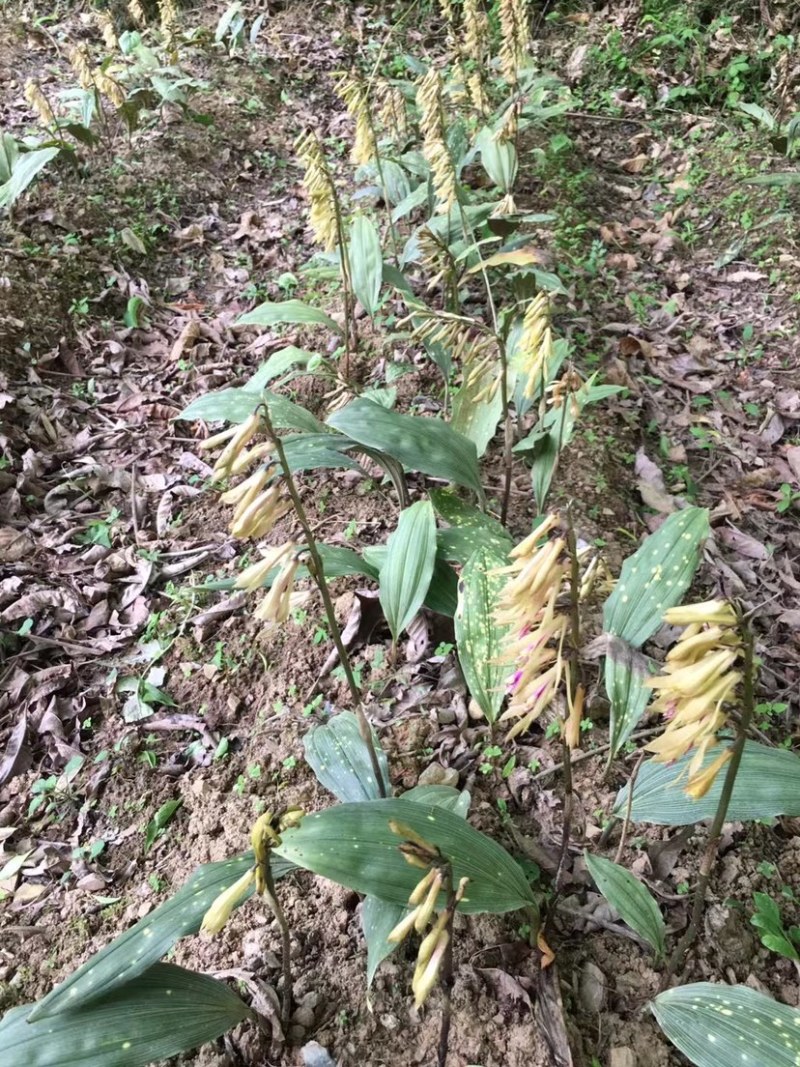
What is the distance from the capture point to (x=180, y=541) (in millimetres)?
3064

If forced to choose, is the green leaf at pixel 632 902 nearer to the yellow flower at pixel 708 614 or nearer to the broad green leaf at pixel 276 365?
the yellow flower at pixel 708 614

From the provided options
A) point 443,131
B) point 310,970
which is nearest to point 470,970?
point 310,970

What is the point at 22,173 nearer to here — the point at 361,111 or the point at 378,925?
the point at 361,111

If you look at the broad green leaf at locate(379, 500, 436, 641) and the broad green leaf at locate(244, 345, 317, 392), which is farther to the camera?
the broad green leaf at locate(244, 345, 317, 392)

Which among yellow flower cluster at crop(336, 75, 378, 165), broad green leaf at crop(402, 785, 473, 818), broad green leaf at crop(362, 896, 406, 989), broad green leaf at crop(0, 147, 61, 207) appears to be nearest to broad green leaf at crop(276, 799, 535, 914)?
broad green leaf at crop(362, 896, 406, 989)

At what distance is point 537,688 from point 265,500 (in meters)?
0.63

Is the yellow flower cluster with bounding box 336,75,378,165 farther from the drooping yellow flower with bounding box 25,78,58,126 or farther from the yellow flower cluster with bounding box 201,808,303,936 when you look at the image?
the yellow flower cluster with bounding box 201,808,303,936

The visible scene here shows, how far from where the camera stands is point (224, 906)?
3.99ft

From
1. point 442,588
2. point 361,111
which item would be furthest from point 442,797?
point 361,111

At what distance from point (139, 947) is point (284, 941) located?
291 millimetres

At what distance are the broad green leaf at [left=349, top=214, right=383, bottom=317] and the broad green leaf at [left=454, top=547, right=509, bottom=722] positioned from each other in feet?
6.04

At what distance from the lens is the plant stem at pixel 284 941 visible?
128cm

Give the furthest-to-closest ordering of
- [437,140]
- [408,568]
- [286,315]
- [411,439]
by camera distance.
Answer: [286,315]
[437,140]
[411,439]
[408,568]

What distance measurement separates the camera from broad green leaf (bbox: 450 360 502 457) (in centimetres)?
277
